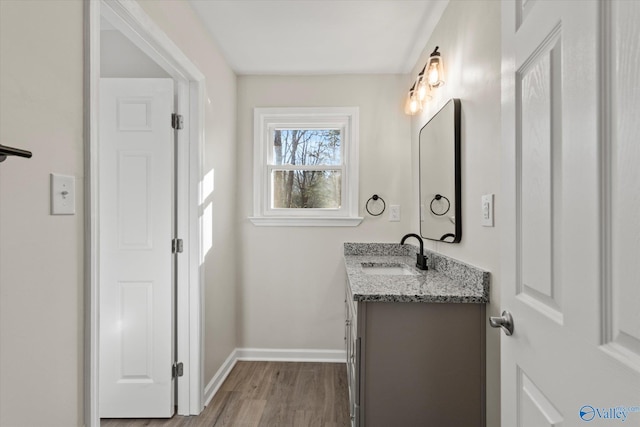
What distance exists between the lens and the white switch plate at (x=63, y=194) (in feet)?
3.23

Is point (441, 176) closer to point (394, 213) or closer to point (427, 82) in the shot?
point (427, 82)

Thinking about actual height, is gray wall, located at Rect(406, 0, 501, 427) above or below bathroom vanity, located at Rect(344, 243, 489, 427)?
above

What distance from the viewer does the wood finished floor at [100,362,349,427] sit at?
2.03 m

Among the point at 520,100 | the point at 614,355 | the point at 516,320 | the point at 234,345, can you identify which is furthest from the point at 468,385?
the point at 234,345

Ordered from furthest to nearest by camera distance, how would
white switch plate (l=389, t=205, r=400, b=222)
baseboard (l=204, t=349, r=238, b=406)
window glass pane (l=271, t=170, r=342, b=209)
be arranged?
window glass pane (l=271, t=170, r=342, b=209), white switch plate (l=389, t=205, r=400, b=222), baseboard (l=204, t=349, r=238, b=406)

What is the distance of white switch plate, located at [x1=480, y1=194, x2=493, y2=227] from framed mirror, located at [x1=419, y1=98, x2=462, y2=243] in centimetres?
28

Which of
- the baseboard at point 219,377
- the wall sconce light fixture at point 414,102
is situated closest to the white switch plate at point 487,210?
the wall sconce light fixture at point 414,102

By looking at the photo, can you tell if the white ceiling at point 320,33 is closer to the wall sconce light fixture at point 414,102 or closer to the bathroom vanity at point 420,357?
the wall sconce light fixture at point 414,102

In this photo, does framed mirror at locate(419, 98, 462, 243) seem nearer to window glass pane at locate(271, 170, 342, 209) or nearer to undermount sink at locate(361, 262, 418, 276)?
undermount sink at locate(361, 262, 418, 276)

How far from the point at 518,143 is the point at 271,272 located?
235cm

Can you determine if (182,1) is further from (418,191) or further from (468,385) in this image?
(468,385)

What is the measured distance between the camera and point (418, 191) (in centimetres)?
261

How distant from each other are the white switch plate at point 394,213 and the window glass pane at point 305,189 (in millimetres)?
479

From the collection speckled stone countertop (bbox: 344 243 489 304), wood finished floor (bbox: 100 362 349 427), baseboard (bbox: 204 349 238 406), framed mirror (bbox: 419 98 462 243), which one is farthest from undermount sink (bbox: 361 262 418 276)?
baseboard (bbox: 204 349 238 406)
